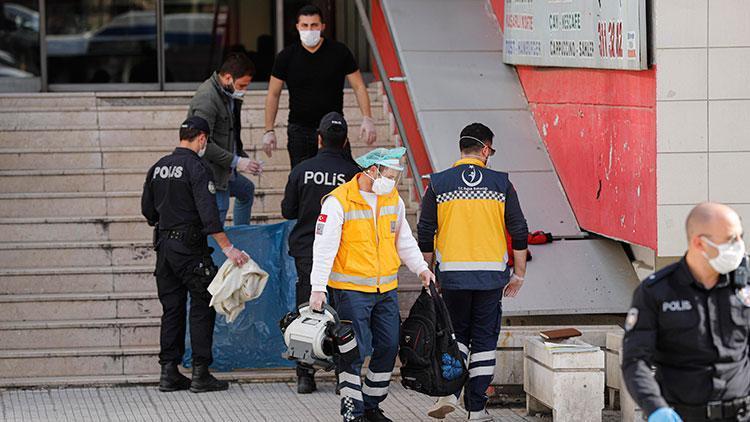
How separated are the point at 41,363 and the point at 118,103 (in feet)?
13.5

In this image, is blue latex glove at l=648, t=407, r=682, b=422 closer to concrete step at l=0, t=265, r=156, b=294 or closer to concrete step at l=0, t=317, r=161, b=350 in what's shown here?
concrete step at l=0, t=317, r=161, b=350

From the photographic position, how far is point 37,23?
615 inches

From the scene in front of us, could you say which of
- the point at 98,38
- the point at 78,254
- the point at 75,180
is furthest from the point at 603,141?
the point at 98,38

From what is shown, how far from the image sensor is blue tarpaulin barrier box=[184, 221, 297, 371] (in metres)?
9.39

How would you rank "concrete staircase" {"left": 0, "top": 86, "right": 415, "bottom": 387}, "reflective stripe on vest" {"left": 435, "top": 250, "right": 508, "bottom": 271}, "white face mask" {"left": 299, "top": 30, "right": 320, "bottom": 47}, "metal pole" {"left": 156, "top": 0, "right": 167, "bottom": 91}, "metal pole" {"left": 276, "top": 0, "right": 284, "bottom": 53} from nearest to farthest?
"reflective stripe on vest" {"left": 435, "top": 250, "right": 508, "bottom": 271}
"concrete staircase" {"left": 0, "top": 86, "right": 415, "bottom": 387}
"white face mask" {"left": 299, "top": 30, "right": 320, "bottom": 47}
"metal pole" {"left": 156, "top": 0, "right": 167, "bottom": 91}
"metal pole" {"left": 276, "top": 0, "right": 284, "bottom": 53}

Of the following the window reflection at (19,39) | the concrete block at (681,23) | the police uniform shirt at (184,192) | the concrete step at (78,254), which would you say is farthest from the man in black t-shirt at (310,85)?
the window reflection at (19,39)

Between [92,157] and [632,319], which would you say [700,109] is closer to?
[632,319]

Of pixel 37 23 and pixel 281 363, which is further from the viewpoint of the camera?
pixel 37 23

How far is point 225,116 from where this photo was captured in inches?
372

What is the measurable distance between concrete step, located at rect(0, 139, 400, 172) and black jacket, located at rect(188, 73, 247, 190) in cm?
186

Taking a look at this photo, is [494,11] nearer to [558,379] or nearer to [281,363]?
[281,363]

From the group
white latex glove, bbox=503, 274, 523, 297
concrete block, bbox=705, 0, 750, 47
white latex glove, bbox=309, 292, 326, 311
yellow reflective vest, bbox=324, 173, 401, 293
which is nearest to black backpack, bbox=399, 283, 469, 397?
yellow reflective vest, bbox=324, 173, 401, 293

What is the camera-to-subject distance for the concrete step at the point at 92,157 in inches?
447

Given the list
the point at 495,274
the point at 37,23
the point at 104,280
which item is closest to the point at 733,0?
the point at 495,274
